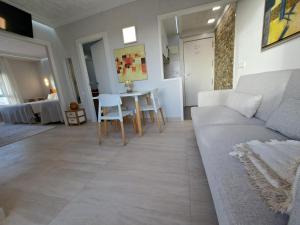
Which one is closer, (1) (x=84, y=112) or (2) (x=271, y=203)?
(2) (x=271, y=203)

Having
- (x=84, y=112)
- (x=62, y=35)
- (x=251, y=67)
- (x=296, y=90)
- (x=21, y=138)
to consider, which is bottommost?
(x=21, y=138)

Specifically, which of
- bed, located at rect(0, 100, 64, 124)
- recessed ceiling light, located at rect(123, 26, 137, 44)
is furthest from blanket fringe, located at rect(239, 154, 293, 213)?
bed, located at rect(0, 100, 64, 124)

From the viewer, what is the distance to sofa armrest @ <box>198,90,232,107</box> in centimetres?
208

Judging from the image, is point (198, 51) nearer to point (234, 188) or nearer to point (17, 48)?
point (234, 188)

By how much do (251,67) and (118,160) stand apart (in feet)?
7.67

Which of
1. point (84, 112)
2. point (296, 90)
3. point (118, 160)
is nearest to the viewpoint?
point (296, 90)

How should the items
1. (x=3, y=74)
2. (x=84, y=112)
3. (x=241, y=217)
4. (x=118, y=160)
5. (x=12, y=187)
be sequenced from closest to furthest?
(x=241, y=217) < (x=12, y=187) < (x=118, y=160) < (x=84, y=112) < (x=3, y=74)

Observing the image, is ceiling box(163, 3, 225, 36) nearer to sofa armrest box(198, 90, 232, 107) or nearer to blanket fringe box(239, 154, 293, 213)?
sofa armrest box(198, 90, 232, 107)

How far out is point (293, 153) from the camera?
60 cm

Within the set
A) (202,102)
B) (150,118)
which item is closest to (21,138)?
(150,118)

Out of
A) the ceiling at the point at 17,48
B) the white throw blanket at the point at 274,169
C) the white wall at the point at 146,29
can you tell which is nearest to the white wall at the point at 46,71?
the ceiling at the point at 17,48

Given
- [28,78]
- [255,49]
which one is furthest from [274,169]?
[28,78]

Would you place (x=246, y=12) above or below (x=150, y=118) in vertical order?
above

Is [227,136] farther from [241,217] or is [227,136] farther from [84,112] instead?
[84,112]
